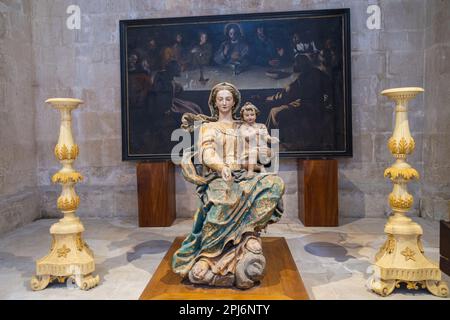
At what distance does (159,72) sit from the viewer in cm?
527

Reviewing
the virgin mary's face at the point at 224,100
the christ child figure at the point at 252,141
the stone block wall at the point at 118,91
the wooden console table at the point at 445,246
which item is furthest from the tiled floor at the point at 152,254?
the virgin mary's face at the point at 224,100

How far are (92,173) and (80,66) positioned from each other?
1.69m

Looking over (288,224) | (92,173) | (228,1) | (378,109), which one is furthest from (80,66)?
(378,109)

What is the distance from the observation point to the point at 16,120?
5.06m

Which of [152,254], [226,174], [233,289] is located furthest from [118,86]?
[233,289]

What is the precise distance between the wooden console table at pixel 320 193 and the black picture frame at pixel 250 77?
41cm

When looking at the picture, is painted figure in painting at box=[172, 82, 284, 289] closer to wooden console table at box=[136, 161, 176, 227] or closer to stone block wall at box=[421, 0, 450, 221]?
wooden console table at box=[136, 161, 176, 227]

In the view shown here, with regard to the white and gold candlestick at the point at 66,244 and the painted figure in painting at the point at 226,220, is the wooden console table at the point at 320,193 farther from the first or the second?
the white and gold candlestick at the point at 66,244

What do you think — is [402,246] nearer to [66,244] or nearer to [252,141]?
[252,141]

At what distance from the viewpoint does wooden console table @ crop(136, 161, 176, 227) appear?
193 inches

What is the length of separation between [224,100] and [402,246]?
193cm

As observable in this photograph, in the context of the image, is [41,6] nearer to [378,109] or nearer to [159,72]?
[159,72]

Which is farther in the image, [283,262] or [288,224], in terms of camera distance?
[288,224]

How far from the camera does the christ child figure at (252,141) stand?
121 inches
